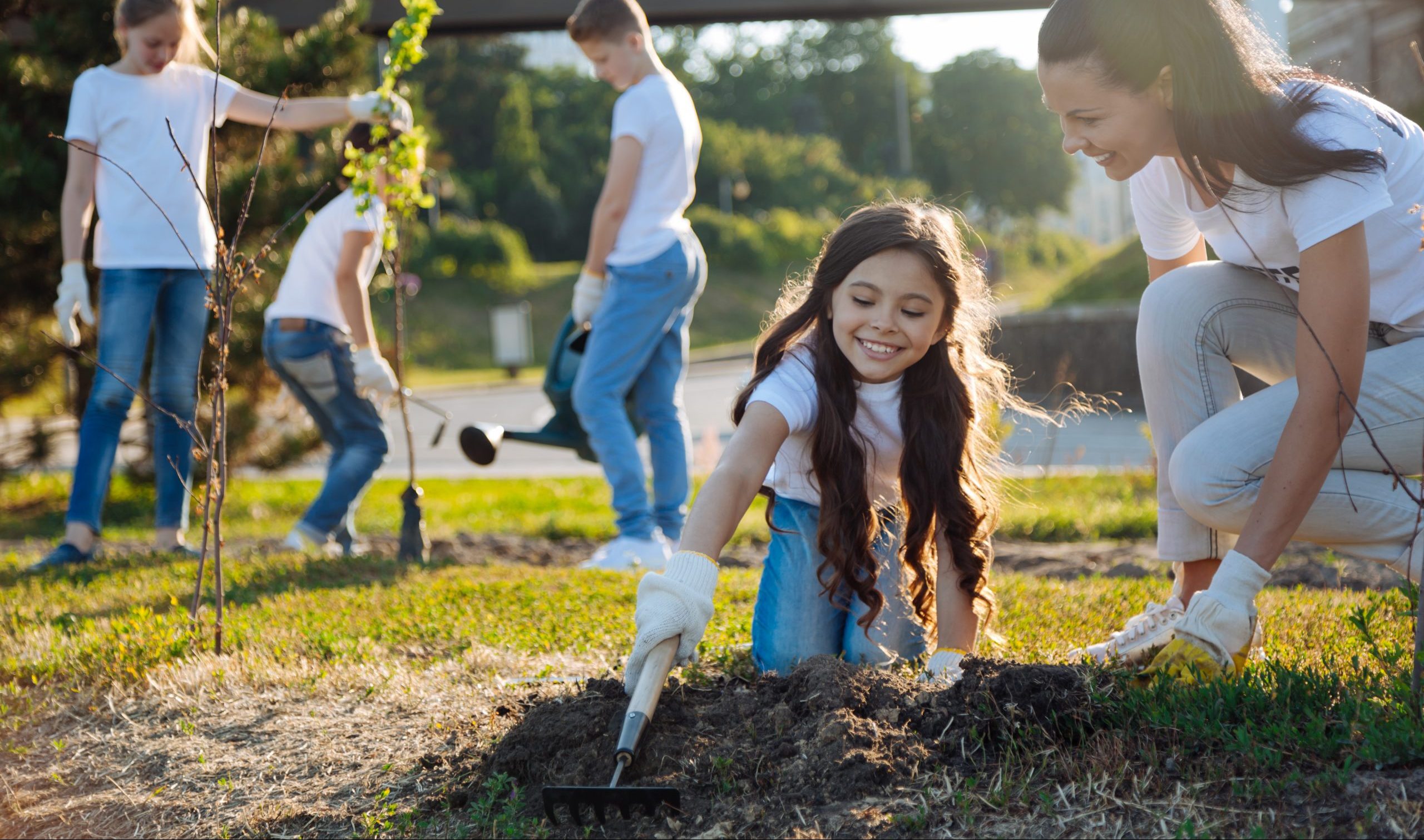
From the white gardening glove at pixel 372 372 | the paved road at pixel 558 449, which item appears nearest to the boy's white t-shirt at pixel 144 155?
the white gardening glove at pixel 372 372

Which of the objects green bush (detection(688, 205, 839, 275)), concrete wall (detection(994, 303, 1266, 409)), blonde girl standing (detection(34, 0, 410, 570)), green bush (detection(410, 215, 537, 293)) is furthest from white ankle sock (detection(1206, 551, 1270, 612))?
green bush (detection(688, 205, 839, 275))

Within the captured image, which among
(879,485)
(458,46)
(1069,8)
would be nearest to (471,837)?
(879,485)

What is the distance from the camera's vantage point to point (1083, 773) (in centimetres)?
196

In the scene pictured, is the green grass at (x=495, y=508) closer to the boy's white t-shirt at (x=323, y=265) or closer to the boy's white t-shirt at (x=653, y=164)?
the boy's white t-shirt at (x=323, y=265)

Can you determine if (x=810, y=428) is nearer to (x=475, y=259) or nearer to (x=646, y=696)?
(x=646, y=696)

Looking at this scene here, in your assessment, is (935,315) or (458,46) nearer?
(935,315)

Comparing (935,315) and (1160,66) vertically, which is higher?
(1160,66)

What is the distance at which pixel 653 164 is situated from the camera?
459 centimetres

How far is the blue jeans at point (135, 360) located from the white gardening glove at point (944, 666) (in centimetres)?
308

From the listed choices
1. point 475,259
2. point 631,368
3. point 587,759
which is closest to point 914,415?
point 587,759

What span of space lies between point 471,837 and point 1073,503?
4.83 metres

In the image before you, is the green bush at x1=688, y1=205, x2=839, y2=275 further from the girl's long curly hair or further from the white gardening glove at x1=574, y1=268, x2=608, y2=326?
the girl's long curly hair

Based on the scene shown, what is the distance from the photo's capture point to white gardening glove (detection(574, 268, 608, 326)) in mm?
4691

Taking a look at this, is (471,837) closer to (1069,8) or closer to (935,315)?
(935,315)
